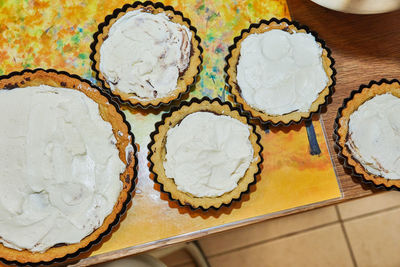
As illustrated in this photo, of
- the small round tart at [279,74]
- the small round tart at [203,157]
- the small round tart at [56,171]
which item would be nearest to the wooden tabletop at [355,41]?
the small round tart at [279,74]

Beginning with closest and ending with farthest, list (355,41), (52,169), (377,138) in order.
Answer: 1. (52,169)
2. (377,138)
3. (355,41)

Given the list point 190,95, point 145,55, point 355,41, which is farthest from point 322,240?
point 145,55

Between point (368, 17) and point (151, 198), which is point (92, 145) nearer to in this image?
point (151, 198)

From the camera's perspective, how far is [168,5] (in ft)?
4.62

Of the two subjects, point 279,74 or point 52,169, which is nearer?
point 52,169

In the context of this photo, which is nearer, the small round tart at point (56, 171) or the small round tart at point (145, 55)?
the small round tart at point (56, 171)

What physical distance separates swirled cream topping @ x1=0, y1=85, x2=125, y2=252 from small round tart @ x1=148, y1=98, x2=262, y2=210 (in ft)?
0.49

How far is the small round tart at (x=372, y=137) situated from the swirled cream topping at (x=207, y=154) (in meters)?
0.35

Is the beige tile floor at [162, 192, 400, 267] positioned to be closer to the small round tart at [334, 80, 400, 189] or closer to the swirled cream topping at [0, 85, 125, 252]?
the small round tart at [334, 80, 400, 189]

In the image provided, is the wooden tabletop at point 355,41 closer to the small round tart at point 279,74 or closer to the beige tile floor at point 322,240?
the small round tart at point 279,74

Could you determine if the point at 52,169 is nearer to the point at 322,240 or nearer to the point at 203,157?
the point at 203,157

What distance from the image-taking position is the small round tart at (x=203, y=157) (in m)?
1.19

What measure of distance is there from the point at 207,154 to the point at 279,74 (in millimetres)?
393

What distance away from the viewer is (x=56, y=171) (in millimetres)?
1130
